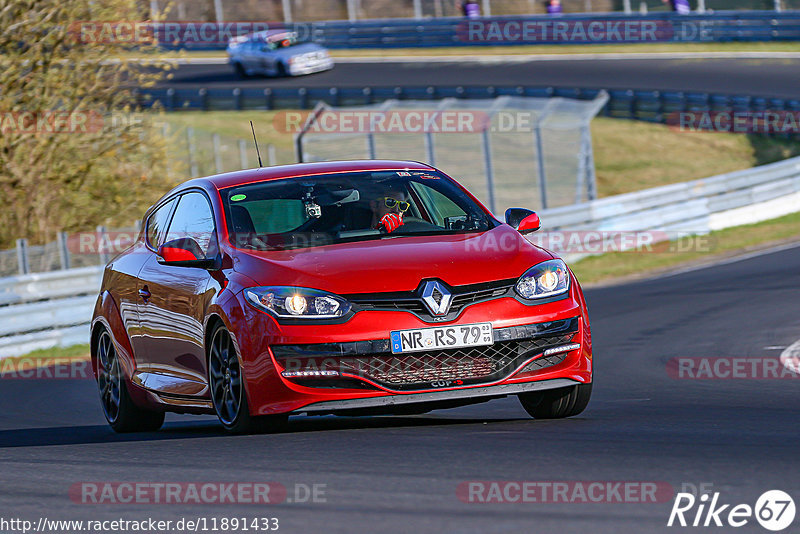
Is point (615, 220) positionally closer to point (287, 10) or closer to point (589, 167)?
point (589, 167)

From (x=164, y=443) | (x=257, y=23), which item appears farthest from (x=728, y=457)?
(x=257, y=23)

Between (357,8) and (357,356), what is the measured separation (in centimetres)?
4398

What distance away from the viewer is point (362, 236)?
762cm

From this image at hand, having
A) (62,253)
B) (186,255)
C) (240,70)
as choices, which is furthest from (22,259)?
(240,70)

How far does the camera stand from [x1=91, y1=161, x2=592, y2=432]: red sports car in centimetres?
679

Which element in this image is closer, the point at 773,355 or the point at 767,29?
the point at 773,355

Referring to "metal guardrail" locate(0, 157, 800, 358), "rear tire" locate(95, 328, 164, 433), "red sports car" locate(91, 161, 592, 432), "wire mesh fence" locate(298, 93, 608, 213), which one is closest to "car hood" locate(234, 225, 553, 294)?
"red sports car" locate(91, 161, 592, 432)

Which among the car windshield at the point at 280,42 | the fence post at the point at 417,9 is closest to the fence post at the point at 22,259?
the car windshield at the point at 280,42

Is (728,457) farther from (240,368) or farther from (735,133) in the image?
(735,133)

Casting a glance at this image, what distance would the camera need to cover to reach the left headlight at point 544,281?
707cm

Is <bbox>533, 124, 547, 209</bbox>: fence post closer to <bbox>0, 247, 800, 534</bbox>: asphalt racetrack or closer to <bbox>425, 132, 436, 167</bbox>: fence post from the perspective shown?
<bbox>425, 132, 436, 167</bbox>: fence post

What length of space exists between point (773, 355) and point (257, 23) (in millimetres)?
40246

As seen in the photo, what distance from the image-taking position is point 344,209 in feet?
25.8
